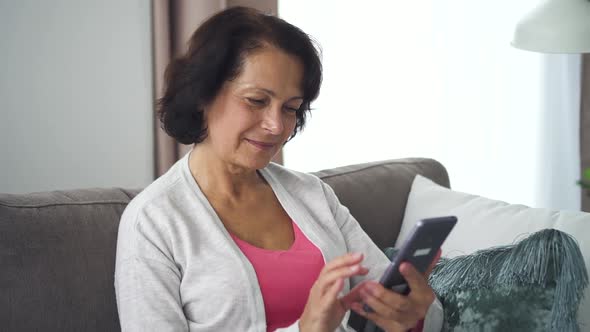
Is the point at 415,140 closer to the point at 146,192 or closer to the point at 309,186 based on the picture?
the point at 309,186

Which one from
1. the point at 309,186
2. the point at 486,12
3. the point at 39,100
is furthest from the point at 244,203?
the point at 486,12

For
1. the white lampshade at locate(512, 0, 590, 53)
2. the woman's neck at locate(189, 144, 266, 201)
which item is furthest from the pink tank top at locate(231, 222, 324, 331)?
the white lampshade at locate(512, 0, 590, 53)

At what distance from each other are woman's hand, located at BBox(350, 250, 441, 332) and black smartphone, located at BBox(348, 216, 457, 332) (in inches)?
0.5

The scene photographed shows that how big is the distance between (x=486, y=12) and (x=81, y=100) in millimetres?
1911

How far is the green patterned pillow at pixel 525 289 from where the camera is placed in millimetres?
1469

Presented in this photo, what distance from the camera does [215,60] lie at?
144cm

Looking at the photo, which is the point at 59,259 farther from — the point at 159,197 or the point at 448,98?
the point at 448,98

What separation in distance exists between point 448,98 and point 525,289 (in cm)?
214

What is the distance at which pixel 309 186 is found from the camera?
1699 mm

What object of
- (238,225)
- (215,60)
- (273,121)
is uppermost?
(215,60)

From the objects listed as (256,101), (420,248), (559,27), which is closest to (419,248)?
(420,248)

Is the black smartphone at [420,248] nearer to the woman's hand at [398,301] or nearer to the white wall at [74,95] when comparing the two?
the woman's hand at [398,301]

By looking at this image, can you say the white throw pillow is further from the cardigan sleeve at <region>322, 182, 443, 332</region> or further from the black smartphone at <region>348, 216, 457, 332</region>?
the black smartphone at <region>348, 216, 457, 332</region>

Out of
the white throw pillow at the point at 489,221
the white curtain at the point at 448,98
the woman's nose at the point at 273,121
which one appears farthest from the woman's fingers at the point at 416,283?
the white curtain at the point at 448,98
